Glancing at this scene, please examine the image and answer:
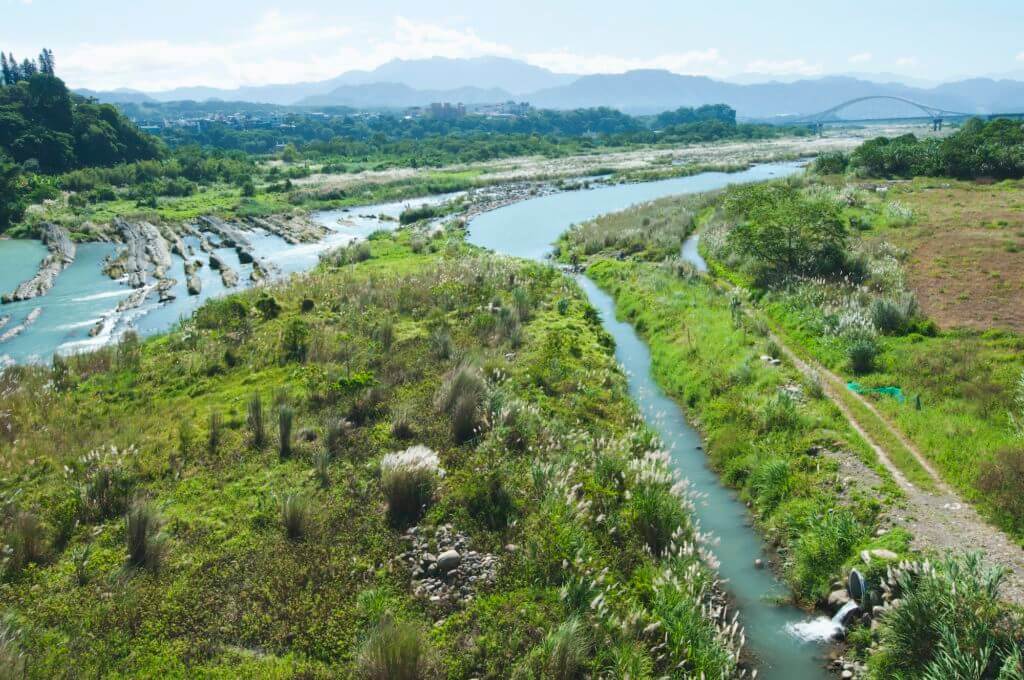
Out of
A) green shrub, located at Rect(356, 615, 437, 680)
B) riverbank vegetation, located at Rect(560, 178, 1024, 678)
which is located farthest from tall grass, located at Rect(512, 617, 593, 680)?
riverbank vegetation, located at Rect(560, 178, 1024, 678)

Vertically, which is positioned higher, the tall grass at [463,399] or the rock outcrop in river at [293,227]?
the rock outcrop in river at [293,227]

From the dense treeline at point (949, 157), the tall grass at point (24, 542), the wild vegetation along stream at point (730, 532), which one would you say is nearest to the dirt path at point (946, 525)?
the wild vegetation along stream at point (730, 532)

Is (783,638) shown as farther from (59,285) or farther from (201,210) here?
(201,210)

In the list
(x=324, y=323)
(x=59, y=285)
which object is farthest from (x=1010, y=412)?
(x=59, y=285)

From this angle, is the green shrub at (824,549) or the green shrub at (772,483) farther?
the green shrub at (772,483)

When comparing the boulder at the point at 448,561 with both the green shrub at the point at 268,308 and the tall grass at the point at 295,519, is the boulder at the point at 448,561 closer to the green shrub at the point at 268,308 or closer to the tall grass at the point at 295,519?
the tall grass at the point at 295,519

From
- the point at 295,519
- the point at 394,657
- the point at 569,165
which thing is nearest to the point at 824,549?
the point at 394,657

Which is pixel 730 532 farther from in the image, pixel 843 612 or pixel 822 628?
pixel 843 612
